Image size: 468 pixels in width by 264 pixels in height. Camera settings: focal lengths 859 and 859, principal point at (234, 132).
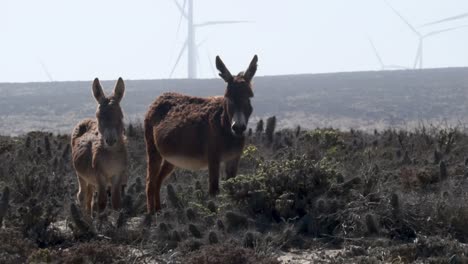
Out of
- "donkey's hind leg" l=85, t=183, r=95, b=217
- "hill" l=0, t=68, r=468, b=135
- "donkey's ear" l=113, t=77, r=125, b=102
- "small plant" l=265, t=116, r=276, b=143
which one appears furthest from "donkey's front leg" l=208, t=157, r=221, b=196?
"hill" l=0, t=68, r=468, b=135

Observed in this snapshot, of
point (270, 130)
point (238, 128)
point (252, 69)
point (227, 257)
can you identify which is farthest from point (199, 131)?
point (270, 130)

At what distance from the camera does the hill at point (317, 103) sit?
62031 mm

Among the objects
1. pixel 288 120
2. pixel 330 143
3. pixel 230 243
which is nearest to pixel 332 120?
pixel 288 120

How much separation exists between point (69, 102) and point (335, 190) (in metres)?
67.3

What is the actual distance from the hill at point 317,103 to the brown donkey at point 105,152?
123ft

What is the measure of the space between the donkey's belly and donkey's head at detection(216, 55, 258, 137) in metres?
0.89

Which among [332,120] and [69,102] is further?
[69,102]

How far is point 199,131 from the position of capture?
12.8 metres

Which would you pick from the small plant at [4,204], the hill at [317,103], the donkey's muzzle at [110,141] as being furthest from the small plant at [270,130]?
the hill at [317,103]

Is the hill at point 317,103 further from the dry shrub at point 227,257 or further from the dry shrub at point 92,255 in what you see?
the dry shrub at point 227,257

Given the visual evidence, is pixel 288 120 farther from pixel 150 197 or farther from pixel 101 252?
pixel 101 252

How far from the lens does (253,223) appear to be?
11.0m

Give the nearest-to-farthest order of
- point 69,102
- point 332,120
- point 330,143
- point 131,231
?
point 131,231 → point 330,143 → point 332,120 → point 69,102

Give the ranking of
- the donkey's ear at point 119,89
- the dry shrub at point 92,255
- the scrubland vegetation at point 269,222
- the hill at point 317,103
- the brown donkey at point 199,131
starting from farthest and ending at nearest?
1. the hill at point 317,103
2. the donkey's ear at point 119,89
3. the brown donkey at point 199,131
4. the scrubland vegetation at point 269,222
5. the dry shrub at point 92,255
